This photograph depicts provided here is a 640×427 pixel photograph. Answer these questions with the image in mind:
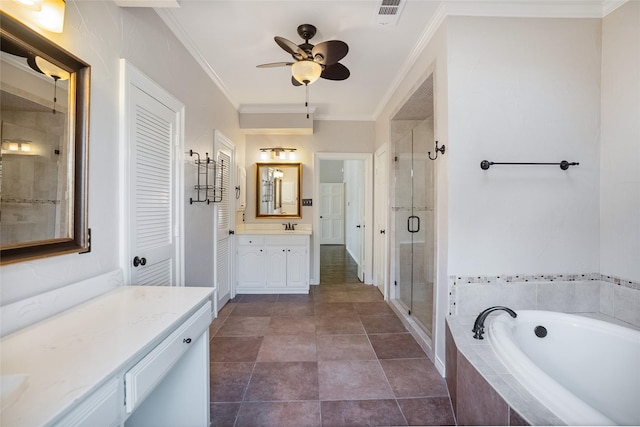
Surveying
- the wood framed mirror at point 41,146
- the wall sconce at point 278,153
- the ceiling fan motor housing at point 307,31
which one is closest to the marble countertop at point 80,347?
the wood framed mirror at point 41,146

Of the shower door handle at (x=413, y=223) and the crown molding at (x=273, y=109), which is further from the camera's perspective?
the crown molding at (x=273, y=109)

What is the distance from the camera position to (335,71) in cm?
222

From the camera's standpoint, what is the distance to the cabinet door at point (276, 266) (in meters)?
3.75

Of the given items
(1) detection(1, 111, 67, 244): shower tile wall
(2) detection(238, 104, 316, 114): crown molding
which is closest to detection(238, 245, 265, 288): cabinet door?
(2) detection(238, 104, 316, 114): crown molding

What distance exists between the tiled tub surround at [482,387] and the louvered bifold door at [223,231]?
2409 millimetres

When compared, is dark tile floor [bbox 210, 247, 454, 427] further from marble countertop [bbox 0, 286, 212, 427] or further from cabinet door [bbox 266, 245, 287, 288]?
marble countertop [bbox 0, 286, 212, 427]

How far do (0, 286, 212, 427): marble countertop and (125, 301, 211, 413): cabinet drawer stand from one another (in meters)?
0.03

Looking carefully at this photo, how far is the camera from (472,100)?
6.18 feet

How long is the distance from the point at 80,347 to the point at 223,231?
2.40 m

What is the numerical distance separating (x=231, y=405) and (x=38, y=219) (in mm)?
1437

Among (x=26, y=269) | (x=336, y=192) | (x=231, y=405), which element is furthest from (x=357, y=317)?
(x=336, y=192)

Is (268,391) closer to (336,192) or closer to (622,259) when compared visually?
(622,259)

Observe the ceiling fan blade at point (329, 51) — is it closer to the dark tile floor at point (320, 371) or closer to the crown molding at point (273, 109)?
the crown molding at point (273, 109)

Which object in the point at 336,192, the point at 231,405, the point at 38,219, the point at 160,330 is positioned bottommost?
the point at 231,405
